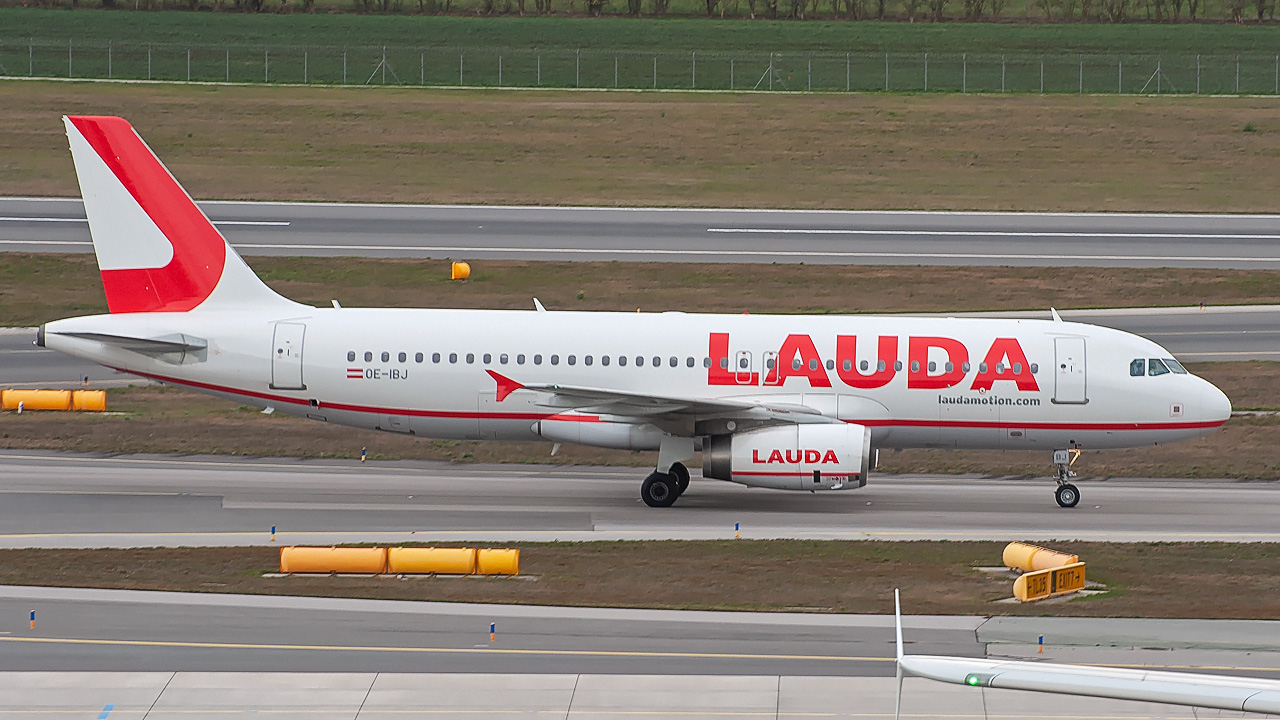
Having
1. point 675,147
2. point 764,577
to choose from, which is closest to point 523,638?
point 764,577

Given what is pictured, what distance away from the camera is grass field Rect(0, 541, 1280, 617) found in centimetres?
2867

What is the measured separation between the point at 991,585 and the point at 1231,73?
7591 centimetres

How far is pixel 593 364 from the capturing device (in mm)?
36000

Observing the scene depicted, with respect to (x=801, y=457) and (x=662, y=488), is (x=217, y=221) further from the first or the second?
(x=801, y=457)

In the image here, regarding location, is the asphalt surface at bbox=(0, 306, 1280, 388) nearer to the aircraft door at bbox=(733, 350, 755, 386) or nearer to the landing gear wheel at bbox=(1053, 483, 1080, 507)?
the landing gear wheel at bbox=(1053, 483, 1080, 507)

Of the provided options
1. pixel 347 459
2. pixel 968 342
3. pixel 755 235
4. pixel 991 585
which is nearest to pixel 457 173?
pixel 755 235

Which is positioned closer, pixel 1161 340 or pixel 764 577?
pixel 764 577

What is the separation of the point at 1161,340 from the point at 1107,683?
125 ft

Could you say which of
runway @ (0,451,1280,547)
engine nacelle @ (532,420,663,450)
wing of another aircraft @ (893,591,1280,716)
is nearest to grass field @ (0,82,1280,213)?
runway @ (0,451,1280,547)

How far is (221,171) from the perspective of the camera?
72875 mm

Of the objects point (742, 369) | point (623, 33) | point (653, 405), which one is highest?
point (623, 33)

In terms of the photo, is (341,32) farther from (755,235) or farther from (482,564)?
(482,564)

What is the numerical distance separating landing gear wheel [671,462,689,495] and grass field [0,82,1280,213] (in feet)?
111

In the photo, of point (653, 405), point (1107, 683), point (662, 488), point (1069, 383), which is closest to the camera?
point (1107, 683)
